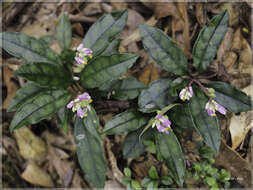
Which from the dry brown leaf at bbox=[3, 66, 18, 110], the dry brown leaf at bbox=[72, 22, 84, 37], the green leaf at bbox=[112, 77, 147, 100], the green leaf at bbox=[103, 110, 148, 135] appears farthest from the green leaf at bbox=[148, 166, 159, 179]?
the dry brown leaf at bbox=[3, 66, 18, 110]

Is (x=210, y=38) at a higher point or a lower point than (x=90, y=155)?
higher

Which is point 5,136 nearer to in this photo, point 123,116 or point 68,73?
point 68,73

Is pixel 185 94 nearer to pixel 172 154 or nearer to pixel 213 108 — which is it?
pixel 213 108

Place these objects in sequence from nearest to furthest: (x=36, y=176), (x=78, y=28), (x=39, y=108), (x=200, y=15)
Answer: (x=39, y=108)
(x=200, y=15)
(x=78, y=28)
(x=36, y=176)

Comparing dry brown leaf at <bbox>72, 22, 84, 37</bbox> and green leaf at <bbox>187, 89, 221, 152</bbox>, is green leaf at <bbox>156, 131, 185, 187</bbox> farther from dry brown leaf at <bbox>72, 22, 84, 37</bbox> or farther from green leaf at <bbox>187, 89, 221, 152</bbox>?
dry brown leaf at <bbox>72, 22, 84, 37</bbox>

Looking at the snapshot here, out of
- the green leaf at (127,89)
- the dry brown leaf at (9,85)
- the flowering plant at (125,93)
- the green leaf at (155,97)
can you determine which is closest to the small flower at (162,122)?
the flowering plant at (125,93)

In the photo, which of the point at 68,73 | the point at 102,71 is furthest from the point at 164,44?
the point at 68,73

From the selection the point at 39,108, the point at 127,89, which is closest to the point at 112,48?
the point at 127,89
